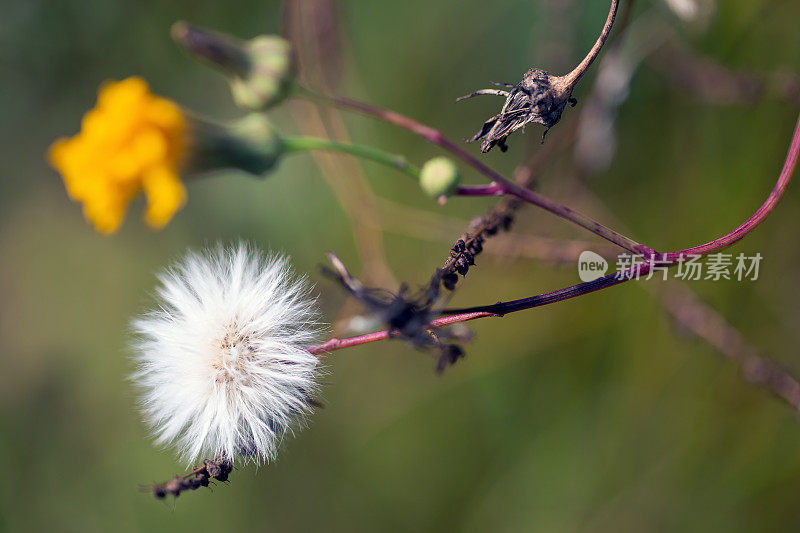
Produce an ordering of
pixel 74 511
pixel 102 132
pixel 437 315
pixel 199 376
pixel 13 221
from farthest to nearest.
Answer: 1. pixel 13 221
2. pixel 74 511
3. pixel 199 376
4. pixel 437 315
5. pixel 102 132

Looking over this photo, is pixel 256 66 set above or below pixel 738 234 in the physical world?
above

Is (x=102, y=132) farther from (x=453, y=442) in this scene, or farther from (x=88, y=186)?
(x=453, y=442)

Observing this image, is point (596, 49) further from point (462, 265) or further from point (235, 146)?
point (235, 146)

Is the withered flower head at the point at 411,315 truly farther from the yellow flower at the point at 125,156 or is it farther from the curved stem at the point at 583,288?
the yellow flower at the point at 125,156

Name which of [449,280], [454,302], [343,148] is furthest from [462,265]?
[454,302]

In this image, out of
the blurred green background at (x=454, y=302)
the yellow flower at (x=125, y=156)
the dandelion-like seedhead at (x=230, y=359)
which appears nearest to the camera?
the yellow flower at (x=125, y=156)

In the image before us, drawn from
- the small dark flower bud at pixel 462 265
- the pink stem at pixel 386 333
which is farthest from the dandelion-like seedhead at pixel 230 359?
the small dark flower bud at pixel 462 265

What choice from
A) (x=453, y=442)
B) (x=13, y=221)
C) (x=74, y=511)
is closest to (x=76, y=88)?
(x=13, y=221)
